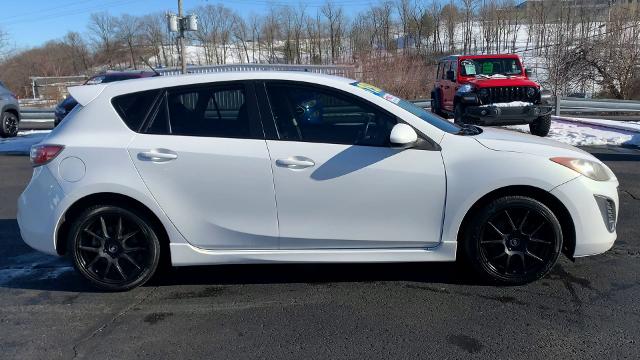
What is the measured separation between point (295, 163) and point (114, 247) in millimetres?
1536

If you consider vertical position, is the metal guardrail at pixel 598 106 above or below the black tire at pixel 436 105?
below

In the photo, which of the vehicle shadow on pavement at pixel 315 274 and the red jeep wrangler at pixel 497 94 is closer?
the vehicle shadow on pavement at pixel 315 274

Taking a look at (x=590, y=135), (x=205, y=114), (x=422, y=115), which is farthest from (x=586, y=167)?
(x=590, y=135)

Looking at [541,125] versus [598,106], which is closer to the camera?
[541,125]

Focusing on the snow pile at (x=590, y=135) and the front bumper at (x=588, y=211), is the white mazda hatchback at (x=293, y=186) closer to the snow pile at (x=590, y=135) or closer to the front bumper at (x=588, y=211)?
the front bumper at (x=588, y=211)

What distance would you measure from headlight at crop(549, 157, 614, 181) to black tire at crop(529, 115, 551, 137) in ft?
29.8

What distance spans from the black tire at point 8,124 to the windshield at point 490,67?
11.8 metres

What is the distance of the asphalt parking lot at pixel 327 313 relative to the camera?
3.27 m

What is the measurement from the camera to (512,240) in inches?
158

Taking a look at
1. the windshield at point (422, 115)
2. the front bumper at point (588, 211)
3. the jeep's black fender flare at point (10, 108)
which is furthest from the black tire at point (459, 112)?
the jeep's black fender flare at point (10, 108)

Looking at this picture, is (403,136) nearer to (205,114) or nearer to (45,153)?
(205,114)

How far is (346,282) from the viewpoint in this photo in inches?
168

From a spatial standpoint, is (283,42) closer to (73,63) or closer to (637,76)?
(73,63)

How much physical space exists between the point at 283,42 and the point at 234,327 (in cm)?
6007
